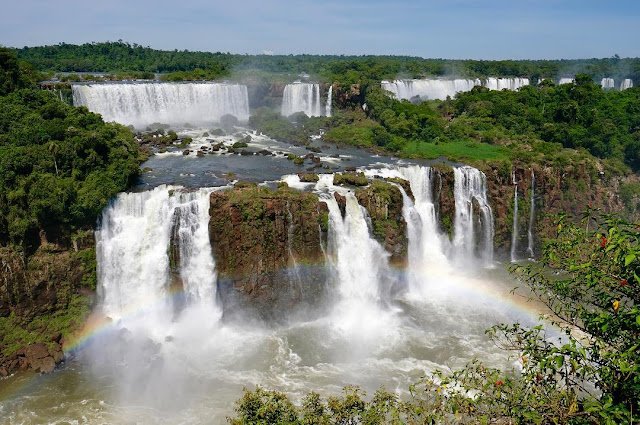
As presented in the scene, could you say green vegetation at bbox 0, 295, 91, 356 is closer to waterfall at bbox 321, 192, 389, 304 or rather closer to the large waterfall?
waterfall at bbox 321, 192, 389, 304

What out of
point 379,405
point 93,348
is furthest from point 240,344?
point 379,405

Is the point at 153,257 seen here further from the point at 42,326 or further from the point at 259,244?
the point at 42,326

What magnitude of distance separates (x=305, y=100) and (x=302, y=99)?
32cm

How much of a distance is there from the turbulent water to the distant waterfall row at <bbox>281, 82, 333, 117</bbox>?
23.2 metres

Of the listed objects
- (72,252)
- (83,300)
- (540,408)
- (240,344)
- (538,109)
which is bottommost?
(240,344)

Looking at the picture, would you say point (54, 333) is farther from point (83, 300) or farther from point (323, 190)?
point (323, 190)

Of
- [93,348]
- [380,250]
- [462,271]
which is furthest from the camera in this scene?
[462,271]

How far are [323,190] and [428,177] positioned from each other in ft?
21.6

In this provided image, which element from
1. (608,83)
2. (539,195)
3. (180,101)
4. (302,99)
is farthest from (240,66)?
(608,83)

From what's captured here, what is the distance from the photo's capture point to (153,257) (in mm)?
21016

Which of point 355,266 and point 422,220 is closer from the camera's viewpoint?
point 355,266

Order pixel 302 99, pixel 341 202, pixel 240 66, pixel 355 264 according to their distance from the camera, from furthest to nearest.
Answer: pixel 240 66 → pixel 302 99 → pixel 355 264 → pixel 341 202

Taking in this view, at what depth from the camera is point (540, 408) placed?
6.46m

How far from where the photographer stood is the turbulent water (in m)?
16.8
